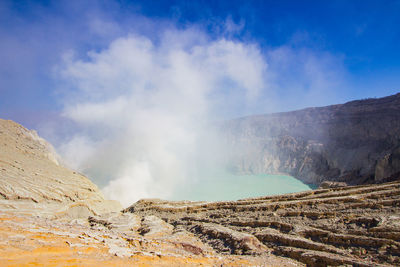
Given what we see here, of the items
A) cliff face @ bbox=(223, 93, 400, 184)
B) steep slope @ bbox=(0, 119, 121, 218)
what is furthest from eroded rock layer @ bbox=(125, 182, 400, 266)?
cliff face @ bbox=(223, 93, 400, 184)

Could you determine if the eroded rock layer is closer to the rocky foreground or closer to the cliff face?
the rocky foreground

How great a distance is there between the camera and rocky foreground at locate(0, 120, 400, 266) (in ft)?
25.5

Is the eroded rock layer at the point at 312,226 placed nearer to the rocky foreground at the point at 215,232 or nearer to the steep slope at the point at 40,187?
the rocky foreground at the point at 215,232

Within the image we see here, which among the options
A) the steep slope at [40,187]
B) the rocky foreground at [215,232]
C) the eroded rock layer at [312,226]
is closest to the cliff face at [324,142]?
the eroded rock layer at [312,226]

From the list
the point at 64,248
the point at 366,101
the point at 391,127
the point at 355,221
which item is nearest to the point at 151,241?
the point at 64,248

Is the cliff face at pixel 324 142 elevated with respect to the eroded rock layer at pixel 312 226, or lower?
elevated

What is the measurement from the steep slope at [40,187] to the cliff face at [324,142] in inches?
1631

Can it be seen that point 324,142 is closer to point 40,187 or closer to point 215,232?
point 215,232

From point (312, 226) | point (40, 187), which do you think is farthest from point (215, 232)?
point (40, 187)

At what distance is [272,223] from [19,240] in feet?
38.5

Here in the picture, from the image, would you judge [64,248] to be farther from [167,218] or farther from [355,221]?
[355,221]

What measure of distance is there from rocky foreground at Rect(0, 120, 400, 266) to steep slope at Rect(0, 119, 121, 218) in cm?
15

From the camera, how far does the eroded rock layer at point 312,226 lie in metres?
8.79

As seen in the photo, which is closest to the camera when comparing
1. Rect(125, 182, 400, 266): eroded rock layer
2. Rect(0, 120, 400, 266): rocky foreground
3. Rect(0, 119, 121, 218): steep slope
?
Rect(0, 120, 400, 266): rocky foreground
